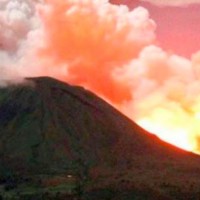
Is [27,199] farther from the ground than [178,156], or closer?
closer

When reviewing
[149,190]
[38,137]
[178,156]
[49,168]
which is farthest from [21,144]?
[149,190]

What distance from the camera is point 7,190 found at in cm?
13050

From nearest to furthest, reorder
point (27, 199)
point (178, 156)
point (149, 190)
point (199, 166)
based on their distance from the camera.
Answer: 1. point (27, 199)
2. point (149, 190)
3. point (199, 166)
4. point (178, 156)

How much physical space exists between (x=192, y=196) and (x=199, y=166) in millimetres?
56975

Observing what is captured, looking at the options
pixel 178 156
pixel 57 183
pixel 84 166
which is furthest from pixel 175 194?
pixel 178 156

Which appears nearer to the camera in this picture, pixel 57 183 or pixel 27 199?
pixel 27 199

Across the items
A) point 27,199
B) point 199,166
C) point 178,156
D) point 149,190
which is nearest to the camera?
point 27,199

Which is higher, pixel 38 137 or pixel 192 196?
pixel 38 137

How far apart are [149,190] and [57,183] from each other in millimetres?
21177

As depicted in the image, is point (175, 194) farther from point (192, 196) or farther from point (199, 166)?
point (199, 166)

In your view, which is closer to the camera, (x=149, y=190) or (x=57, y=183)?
(x=149, y=190)

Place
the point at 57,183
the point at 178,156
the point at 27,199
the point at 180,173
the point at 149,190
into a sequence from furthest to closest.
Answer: the point at 178,156 → the point at 180,173 → the point at 57,183 → the point at 149,190 → the point at 27,199

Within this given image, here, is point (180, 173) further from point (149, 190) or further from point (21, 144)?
point (21, 144)

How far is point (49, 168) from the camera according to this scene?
168 m
